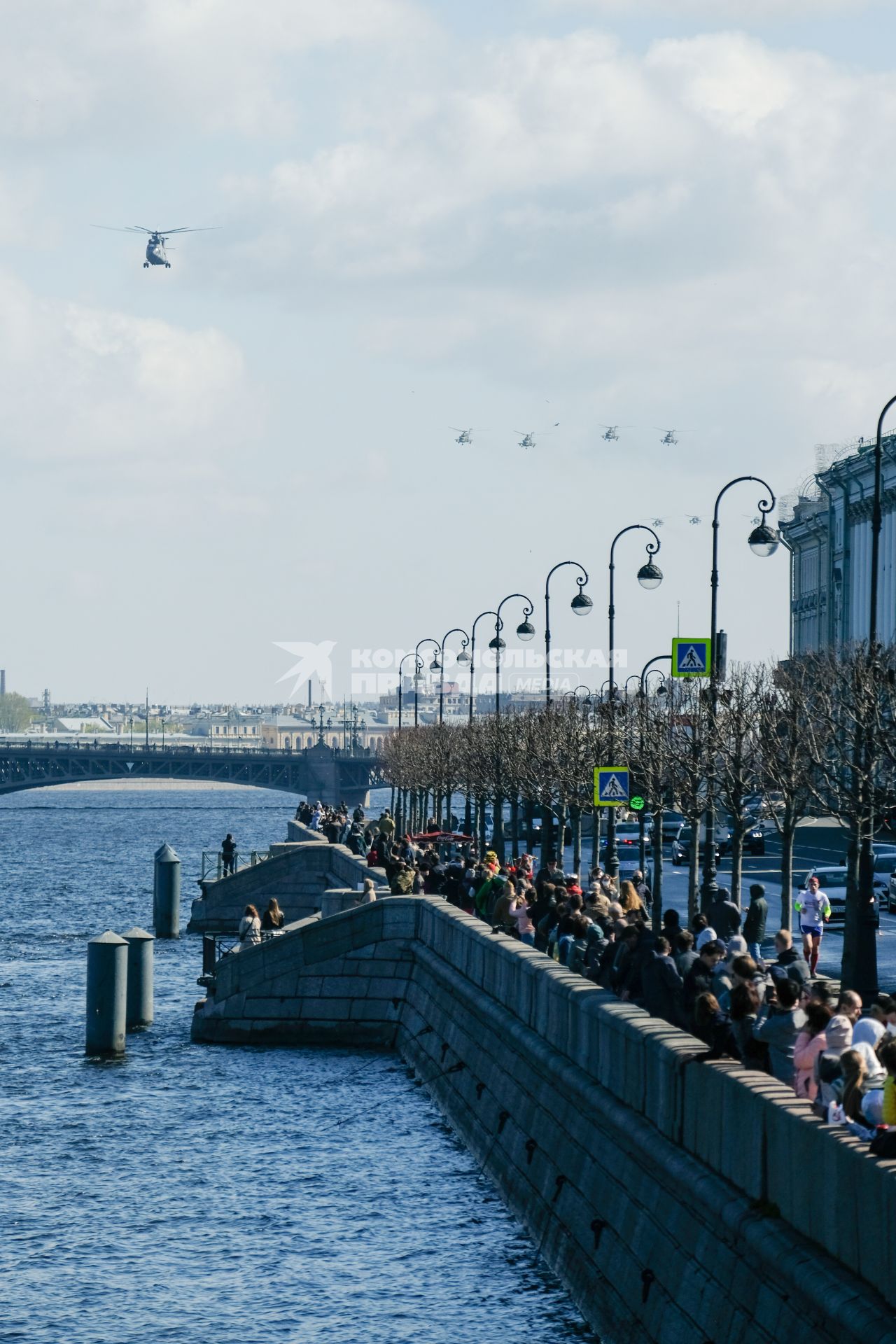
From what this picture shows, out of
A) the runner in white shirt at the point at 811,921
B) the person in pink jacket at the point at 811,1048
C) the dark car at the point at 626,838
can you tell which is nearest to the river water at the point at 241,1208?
the person in pink jacket at the point at 811,1048

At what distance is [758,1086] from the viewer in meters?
13.9

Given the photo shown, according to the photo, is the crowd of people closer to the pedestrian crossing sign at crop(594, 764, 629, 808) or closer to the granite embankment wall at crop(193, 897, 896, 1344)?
the granite embankment wall at crop(193, 897, 896, 1344)

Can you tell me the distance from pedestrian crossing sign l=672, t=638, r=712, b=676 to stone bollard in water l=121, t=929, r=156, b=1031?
41.8 feet

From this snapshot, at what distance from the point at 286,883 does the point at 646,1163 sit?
45686mm

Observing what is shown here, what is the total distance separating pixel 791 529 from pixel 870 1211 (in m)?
104

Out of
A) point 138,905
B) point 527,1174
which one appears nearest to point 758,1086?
point 527,1174

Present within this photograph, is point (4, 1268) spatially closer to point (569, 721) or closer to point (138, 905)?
point (569, 721)

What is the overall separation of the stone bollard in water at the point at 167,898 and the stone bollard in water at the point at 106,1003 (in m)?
28.4

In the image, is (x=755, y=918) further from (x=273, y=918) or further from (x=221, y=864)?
(x=221, y=864)

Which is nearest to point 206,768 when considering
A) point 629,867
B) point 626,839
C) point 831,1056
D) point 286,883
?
point 626,839

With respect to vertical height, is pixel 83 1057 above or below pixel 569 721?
below

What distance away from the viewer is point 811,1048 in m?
14.3

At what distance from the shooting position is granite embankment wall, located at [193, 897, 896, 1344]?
39.0 feet

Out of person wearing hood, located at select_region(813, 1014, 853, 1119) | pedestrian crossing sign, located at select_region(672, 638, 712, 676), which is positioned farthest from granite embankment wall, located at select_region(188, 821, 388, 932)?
person wearing hood, located at select_region(813, 1014, 853, 1119)
